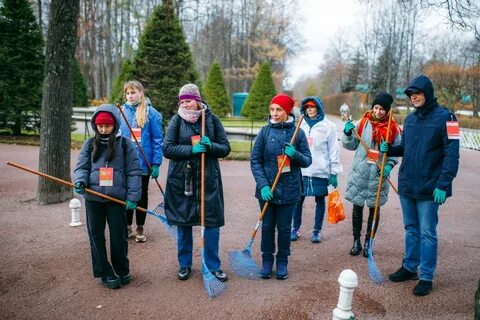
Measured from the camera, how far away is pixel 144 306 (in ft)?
11.8

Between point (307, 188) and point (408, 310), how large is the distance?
80.0 inches

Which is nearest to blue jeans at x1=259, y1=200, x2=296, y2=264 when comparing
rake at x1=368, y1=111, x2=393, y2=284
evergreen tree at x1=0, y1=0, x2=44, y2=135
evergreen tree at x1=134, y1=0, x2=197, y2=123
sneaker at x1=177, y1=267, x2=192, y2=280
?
sneaker at x1=177, y1=267, x2=192, y2=280

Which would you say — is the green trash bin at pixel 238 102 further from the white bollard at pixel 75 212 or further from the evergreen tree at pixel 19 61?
the white bollard at pixel 75 212

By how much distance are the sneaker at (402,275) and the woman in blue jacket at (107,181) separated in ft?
9.02

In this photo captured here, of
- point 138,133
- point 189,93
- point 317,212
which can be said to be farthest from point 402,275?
point 138,133

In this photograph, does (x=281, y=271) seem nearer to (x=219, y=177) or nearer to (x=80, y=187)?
(x=219, y=177)

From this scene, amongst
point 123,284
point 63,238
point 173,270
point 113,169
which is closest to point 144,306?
point 123,284

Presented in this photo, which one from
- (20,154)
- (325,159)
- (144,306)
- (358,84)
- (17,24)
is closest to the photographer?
(144,306)

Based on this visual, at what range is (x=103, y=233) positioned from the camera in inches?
154

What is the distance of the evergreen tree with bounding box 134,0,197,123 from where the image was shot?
13.5 m

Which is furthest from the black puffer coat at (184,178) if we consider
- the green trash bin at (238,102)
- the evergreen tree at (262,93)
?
the green trash bin at (238,102)

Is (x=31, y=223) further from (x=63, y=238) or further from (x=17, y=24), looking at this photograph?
(x=17, y=24)

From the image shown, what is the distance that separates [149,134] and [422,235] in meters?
3.36

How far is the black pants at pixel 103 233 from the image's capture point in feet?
12.6
